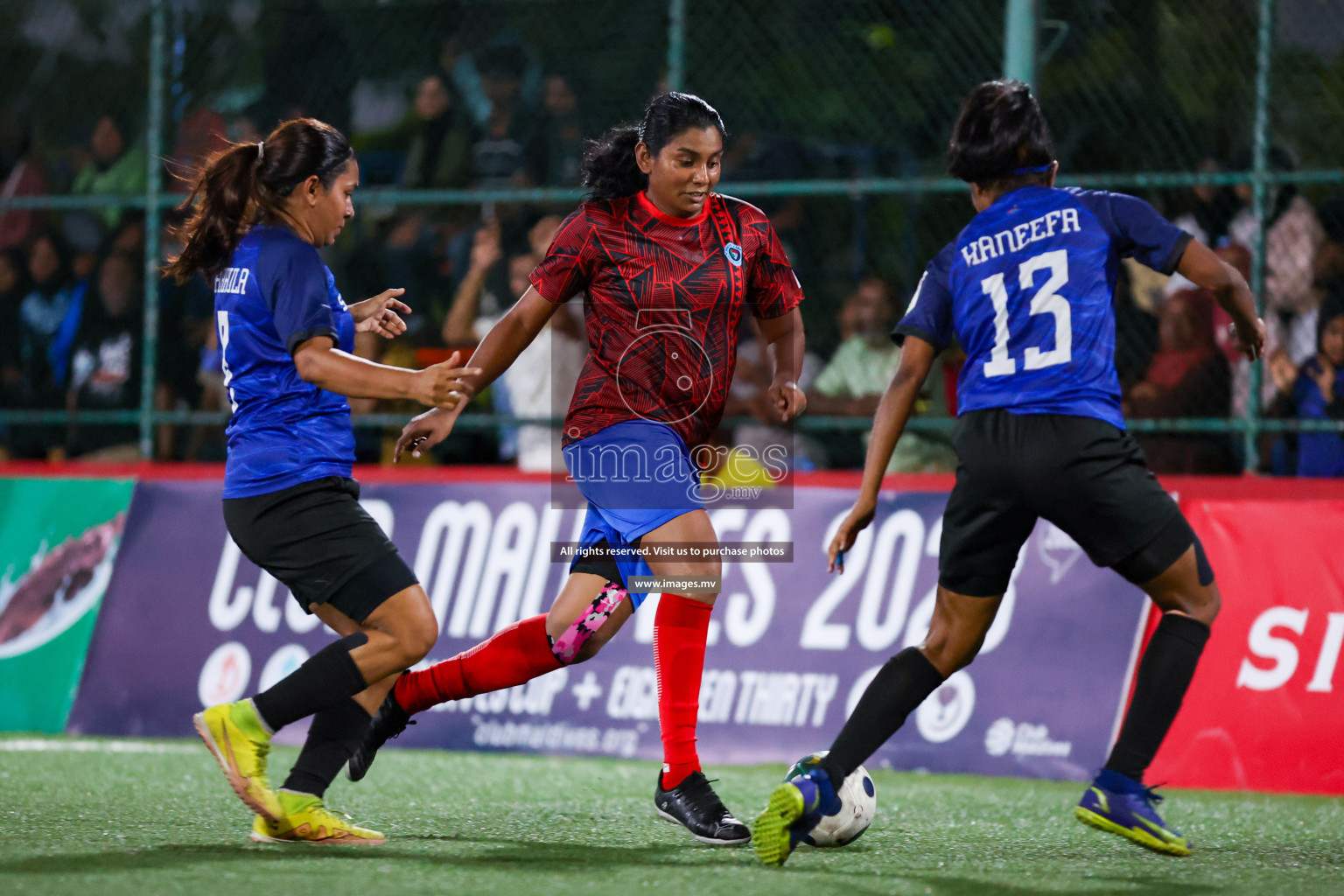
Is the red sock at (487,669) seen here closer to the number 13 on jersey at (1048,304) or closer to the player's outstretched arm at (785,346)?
the player's outstretched arm at (785,346)

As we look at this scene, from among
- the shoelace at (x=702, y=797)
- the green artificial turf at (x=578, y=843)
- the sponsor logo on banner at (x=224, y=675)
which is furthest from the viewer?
the sponsor logo on banner at (x=224, y=675)

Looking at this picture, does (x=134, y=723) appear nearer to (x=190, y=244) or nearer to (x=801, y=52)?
(x=190, y=244)

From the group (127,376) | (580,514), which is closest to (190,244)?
(580,514)

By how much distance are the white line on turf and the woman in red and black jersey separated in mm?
2422

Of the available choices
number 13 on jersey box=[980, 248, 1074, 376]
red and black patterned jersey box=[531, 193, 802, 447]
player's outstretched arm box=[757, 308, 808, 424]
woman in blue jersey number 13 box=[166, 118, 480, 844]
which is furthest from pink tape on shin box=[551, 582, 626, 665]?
number 13 on jersey box=[980, 248, 1074, 376]

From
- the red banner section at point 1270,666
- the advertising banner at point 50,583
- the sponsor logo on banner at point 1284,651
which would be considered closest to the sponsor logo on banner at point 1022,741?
the red banner section at point 1270,666

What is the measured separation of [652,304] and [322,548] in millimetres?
1179

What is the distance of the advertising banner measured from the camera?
7.68m

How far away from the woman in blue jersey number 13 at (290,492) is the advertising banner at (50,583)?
3751 millimetres

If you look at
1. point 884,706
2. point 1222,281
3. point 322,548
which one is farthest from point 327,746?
point 1222,281

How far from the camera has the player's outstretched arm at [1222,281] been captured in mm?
3980

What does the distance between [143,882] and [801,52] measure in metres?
6.64

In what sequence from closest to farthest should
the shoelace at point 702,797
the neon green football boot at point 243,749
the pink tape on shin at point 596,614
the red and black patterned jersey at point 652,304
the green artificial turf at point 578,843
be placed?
the green artificial turf at point 578,843
the neon green football boot at point 243,749
the shoelace at point 702,797
the red and black patterned jersey at point 652,304
the pink tape on shin at point 596,614

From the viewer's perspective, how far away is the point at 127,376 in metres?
9.68
